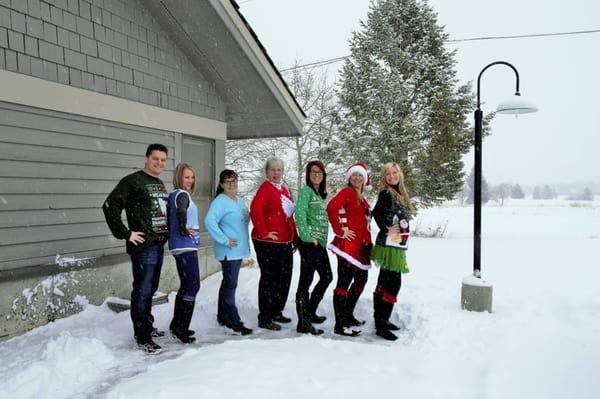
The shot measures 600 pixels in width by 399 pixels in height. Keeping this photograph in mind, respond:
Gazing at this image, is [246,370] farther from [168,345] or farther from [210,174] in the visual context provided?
[210,174]

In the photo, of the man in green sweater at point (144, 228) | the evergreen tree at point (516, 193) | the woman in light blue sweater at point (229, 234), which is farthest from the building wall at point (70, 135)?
the evergreen tree at point (516, 193)

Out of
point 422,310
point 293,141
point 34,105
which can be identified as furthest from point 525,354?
point 293,141

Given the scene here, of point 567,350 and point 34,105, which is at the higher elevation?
point 34,105

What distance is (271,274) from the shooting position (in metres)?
4.76

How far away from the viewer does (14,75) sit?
14.9 feet

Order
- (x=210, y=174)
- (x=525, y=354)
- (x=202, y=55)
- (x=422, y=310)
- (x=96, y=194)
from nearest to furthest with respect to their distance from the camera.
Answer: (x=525, y=354) → (x=422, y=310) → (x=96, y=194) → (x=202, y=55) → (x=210, y=174)

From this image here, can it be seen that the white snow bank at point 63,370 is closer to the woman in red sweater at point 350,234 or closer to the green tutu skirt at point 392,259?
the woman in red sweater at point 350,234

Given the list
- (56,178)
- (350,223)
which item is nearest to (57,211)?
(56,178)

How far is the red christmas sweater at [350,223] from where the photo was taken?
4637 millimetres

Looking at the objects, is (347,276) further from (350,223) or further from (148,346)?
(148,346)

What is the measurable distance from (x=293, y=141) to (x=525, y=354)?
2271cm

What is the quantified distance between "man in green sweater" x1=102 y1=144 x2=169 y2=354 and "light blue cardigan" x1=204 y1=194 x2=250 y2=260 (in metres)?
0.50

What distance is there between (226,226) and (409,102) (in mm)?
13391

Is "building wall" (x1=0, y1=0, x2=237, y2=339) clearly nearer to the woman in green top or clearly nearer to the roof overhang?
the roof overhang
